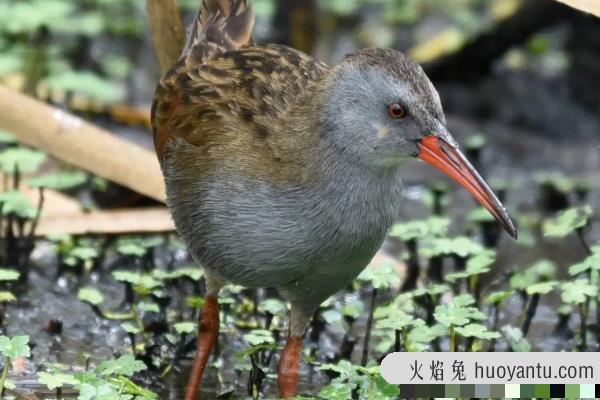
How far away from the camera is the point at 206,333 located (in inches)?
197

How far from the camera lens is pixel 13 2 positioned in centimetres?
885

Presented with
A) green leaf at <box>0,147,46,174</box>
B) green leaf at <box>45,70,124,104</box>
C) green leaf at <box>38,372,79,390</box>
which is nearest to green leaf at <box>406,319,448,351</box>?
green leaf at <box>38,372,79,390</box>

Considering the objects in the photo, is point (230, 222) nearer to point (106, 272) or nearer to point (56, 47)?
point (106, 272)

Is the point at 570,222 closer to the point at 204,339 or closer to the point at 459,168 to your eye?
the point at 459,168

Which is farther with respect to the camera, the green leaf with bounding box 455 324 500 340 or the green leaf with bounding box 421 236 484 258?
the green leaf with bounding box 421 236 484 258

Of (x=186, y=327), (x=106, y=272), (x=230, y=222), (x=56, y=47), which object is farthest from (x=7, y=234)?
(x=56, y=47)

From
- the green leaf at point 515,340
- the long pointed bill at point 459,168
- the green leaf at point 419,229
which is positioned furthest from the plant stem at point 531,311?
the long pointed bill at point 459,168

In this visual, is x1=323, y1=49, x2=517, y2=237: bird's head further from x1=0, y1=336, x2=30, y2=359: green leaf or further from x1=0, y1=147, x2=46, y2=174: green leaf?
x1=0, y1=147, x2=46, y2=174: green leaf

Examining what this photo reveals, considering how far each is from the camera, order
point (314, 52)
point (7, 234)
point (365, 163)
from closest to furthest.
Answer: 1. point (365, 163)
2. point (7, 234)
3. point (314, 52)

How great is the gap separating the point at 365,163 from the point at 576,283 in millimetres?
1045

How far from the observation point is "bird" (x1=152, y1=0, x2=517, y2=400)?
170 inches

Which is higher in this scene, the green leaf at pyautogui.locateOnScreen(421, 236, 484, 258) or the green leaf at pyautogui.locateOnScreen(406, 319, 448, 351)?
the green leaf at pyautogui.locateOnScreen(421, 236, 484, 258)

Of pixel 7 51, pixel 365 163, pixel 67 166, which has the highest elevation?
pixel 7 51

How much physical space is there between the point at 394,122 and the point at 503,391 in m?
0.97
